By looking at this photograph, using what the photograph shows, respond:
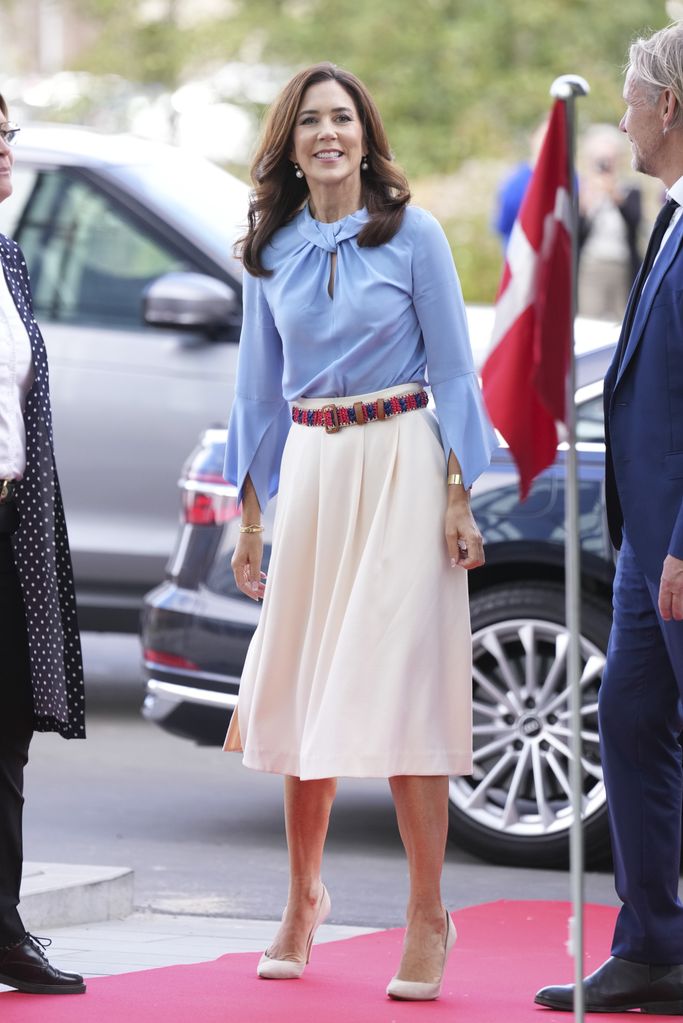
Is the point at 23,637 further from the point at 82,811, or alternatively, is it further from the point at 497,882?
the point at 82,811

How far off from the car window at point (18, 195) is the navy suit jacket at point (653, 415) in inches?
204

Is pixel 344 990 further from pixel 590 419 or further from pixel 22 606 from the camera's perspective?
pixel 590 419

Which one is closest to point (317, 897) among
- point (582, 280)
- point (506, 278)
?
point (506, 278)

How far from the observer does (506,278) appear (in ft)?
12.9

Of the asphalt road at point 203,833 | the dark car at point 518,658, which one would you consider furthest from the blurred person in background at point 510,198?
the dark car at point 518,658

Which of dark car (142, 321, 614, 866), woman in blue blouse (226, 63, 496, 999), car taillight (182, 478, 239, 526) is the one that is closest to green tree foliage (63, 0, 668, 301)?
car taillight (182, 478, 239, 526)

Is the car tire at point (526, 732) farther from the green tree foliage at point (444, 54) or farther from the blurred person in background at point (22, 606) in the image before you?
the green tree foliage at point (444, 54)

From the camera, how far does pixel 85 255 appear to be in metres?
9.19

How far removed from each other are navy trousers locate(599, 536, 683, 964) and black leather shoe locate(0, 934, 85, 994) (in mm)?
1237

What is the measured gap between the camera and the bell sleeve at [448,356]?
479cm

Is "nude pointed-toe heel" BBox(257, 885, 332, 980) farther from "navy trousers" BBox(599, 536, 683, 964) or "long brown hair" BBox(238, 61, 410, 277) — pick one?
"long brown hair" BBox(238, 61, 410, 277)

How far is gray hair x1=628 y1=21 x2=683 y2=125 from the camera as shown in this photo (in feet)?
14.6

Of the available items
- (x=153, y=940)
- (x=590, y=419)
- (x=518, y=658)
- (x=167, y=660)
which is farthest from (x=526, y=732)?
(x=153, y=940)

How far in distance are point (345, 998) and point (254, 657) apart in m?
0.81
